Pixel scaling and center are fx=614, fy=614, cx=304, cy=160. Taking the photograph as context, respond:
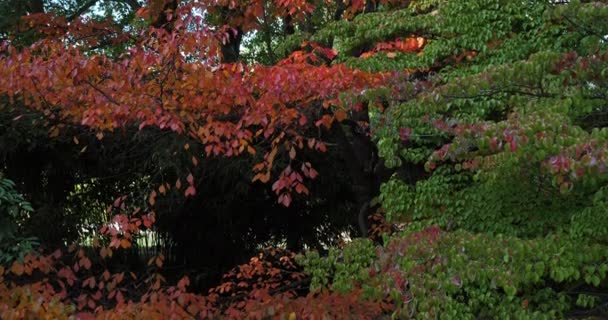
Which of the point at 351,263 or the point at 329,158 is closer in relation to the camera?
the point at 351,263

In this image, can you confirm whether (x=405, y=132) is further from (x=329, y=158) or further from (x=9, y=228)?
(x=329, y=158)

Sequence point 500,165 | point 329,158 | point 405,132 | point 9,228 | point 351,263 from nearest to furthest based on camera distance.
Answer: point 500,165 → point 405,132 → point 351,263 → point 9,228 → point 329,158

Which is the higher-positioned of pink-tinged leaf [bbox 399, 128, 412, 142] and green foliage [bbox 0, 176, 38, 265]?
pink-tinged leaf [bbox 399, 128, 412, 142]

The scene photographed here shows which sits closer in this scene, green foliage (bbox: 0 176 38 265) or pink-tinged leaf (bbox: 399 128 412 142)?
pink-tinged leaf (bbox: 399 128 412 142)

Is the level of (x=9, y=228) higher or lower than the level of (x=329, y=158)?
lower

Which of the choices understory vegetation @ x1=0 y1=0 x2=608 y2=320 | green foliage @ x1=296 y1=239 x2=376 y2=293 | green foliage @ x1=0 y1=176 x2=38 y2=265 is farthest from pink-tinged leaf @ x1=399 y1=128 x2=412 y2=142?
green foliage @ x1=0 y1=176 x2=38 y2=265

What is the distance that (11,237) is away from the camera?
5.58m

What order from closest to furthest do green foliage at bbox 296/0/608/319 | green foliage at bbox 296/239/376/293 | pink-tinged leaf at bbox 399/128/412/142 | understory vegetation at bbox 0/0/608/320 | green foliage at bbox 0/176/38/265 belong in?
1. green foliage at bbox 296/0/608/319
2. understory vegetation at bbox 0/0/608/320
3. pink-tinged leaf at bbox 399/128/412/142
4. green foliage at bbox 296/239/376/293
5. green foliage at bbox 0/176/38/265

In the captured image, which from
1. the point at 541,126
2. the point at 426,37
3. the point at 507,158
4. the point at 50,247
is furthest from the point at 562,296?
the point at 50,247

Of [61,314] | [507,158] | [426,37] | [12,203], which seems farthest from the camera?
[426,37]

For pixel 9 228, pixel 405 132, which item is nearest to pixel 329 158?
pixel 405 132

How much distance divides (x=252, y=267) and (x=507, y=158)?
221 inches

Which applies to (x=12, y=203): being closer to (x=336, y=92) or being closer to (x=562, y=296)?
(x=336, y=92)

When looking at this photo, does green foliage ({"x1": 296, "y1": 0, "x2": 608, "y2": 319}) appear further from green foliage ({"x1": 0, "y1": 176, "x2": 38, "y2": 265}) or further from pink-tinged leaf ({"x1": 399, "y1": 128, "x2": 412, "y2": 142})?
green foliage ({"x1": 0, "y1": 176, "x2": 38, "y2": 265})
